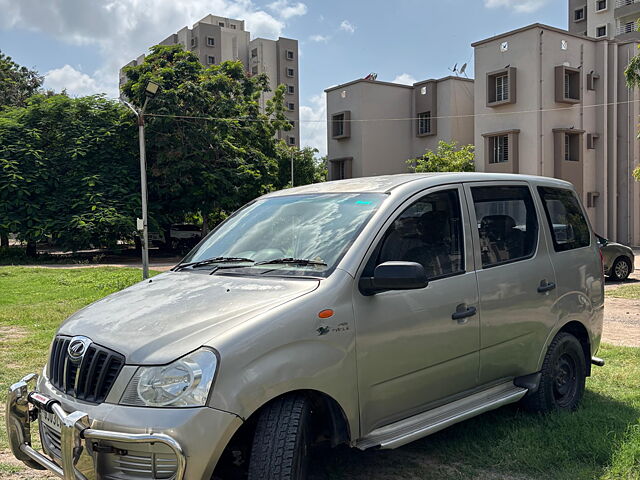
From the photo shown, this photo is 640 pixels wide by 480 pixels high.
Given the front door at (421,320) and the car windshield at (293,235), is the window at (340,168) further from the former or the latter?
the front door at (421,320)

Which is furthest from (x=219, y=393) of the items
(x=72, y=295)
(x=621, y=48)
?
(x=621, y=48)

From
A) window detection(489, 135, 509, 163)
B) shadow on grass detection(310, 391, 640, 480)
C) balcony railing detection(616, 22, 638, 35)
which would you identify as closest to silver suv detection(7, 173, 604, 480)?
shadow on grass detection(310, 391, 640, 480)

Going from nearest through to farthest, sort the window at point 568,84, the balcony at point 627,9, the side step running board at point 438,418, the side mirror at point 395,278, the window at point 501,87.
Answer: the side mirror at point 395,278 < the side step running board at point 438,418 < the window at point 568,84 < the window at point 501,87 < the balcony at point 627,9

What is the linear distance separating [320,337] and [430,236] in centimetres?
124

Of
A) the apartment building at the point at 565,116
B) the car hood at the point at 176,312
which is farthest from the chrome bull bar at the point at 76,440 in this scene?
the apartment building at the point at 565,116

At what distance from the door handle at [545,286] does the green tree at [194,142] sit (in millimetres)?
26604

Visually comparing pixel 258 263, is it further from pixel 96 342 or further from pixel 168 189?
pixel 168 189

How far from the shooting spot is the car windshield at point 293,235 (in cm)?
386

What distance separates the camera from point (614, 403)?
18.0 ft

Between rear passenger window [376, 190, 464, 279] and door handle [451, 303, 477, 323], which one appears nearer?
rear passenger window [376, 190, 464, 279]

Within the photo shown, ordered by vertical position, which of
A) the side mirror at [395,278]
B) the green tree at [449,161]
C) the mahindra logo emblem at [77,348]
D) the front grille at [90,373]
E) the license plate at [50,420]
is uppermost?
the green tree at [449,161]

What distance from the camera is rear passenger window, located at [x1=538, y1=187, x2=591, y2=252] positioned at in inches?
207

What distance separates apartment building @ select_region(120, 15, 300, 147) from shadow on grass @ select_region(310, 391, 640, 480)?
7351cm

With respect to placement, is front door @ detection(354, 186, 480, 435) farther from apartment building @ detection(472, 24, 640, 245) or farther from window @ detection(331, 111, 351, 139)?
window @ detection(331, 111, 351, 139)
